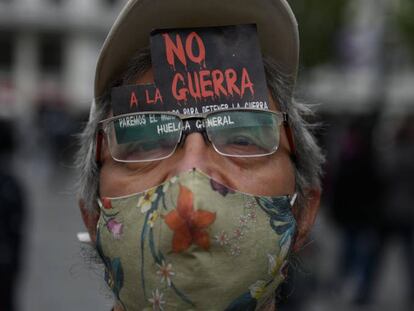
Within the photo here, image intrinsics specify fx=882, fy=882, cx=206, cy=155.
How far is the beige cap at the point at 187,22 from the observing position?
5.84 ft

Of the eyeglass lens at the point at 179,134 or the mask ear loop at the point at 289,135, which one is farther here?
the mask ear loop at the point at 289,135

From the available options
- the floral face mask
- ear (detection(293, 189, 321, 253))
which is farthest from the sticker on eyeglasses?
ear (detection(293, 189, 321, 253))

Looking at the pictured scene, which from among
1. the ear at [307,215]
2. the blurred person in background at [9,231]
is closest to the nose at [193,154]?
the ear at [307,215]

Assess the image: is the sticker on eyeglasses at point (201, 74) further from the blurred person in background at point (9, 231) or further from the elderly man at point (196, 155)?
the blurred person in background at point (9, 231)

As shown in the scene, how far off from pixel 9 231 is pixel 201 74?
354cm

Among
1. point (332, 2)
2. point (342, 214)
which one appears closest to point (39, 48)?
point (332, 2)

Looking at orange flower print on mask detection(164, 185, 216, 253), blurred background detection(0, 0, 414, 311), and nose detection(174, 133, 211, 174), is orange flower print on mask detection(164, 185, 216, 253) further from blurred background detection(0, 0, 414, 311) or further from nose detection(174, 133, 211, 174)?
blurred background detection(0, 0, 414, 311)

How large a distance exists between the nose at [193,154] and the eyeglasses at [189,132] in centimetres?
1

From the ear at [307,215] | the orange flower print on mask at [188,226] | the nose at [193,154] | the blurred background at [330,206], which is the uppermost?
the nose at [193,154]

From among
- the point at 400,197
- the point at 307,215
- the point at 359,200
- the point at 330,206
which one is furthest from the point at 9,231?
the point at 330,206

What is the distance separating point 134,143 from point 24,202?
146 inches

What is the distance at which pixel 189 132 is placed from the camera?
1.73 m

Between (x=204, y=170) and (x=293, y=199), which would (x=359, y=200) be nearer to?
(x=293, y=199)

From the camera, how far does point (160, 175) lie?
172cm
